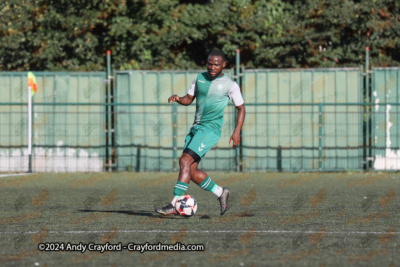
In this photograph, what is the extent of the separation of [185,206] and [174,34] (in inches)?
541

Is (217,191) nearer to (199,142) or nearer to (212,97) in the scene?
(199,142)

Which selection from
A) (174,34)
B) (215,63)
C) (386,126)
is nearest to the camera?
(215,63)

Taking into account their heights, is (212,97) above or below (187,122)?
above

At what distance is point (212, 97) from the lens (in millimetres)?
9273

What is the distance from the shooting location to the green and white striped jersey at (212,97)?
9281 mm

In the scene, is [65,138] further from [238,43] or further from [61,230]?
[61,230]

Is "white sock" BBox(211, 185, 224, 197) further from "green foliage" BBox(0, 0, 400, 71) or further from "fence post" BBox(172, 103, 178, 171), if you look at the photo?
"green foliage" BBox(0, 0, 400, 71)

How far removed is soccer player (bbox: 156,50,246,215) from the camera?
30.1ft

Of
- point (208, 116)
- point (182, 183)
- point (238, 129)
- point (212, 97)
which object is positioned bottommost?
point (182, 183)

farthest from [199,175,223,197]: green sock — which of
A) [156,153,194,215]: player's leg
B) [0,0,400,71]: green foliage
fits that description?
[0,0,400,71]: green foliage

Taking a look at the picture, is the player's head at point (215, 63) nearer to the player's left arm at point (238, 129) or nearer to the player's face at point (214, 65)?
the player's face at point (214, 65)

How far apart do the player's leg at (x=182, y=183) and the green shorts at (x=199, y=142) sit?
7cm

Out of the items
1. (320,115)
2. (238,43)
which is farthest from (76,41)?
(320,115)

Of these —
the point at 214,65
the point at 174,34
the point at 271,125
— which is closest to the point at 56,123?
the point at 174,34
